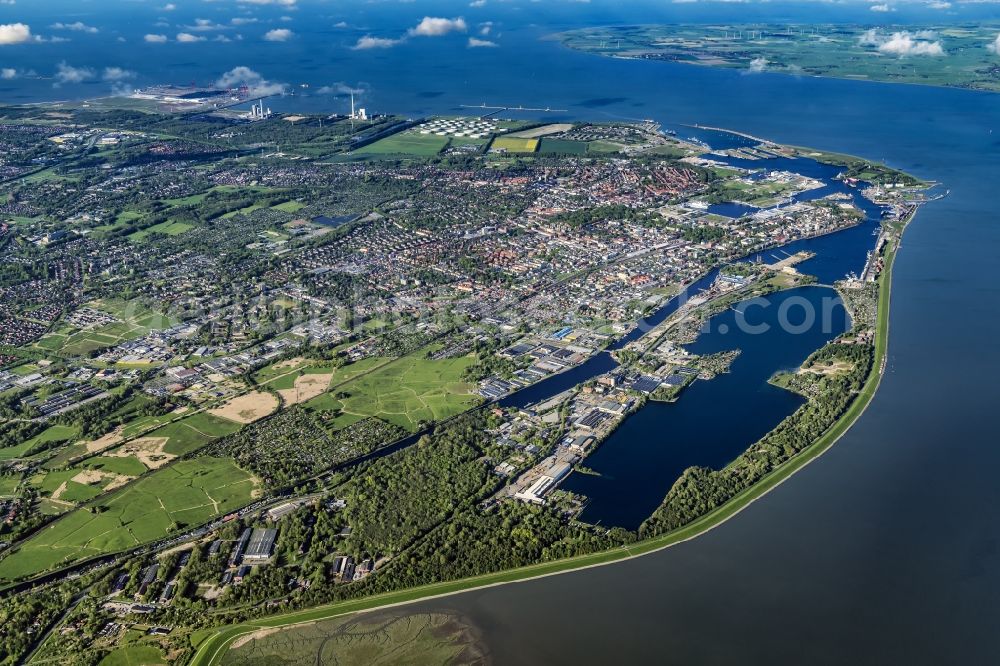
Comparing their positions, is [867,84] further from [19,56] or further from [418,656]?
[19,56]

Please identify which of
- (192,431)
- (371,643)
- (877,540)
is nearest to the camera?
(371,643)

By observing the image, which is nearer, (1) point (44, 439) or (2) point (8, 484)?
(2) point (8, 484)

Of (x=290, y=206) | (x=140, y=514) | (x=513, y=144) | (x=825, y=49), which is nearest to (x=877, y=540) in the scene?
(x=140, y=514)

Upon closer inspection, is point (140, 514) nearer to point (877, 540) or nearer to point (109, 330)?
point (109, 330)

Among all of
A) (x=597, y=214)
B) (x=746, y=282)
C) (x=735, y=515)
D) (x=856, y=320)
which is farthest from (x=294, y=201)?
(x=735, y=515)

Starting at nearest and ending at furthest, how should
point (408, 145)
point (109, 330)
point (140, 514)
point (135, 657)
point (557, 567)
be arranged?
1. point (135, 657)
2. point (557, 567)
3. point (140, 514)
4. point (109, 330)
5. point (408, 145)

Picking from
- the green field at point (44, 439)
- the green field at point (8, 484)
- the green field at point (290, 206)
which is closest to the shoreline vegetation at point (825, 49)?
the green field at point (290, 206)
